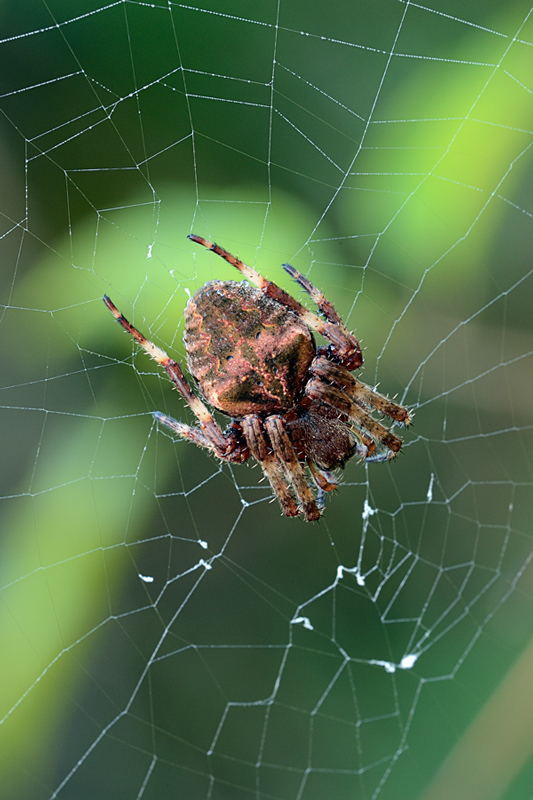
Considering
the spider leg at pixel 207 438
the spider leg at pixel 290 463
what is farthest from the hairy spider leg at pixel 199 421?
the spider leg at pixel 290 463

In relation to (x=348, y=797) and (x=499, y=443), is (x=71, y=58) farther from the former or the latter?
(x=348, y=797)

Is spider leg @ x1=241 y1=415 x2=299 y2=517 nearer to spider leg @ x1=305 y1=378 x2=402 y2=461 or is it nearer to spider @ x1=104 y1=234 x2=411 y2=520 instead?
spider @ x1=104 y1=234 x2=411 y2=520

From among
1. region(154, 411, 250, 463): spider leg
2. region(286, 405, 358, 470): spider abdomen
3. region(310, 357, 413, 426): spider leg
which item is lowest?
region(154, 411, 250, 463): spider leg

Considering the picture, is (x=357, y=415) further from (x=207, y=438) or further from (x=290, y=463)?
(x=207, y=438)

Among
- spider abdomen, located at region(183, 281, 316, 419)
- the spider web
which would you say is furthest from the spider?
the spider web

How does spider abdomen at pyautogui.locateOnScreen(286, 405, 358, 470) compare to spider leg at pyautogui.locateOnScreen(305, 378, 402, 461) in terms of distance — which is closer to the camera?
spider leg at pyautogui.locateOnScreen(305, 378, 402, 461)

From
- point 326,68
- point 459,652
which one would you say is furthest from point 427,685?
point 326,68

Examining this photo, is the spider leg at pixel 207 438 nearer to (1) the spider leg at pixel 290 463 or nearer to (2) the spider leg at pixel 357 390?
(1) the spider leg at pixel 290 463

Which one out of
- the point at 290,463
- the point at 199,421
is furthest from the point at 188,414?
the point at 290,463
